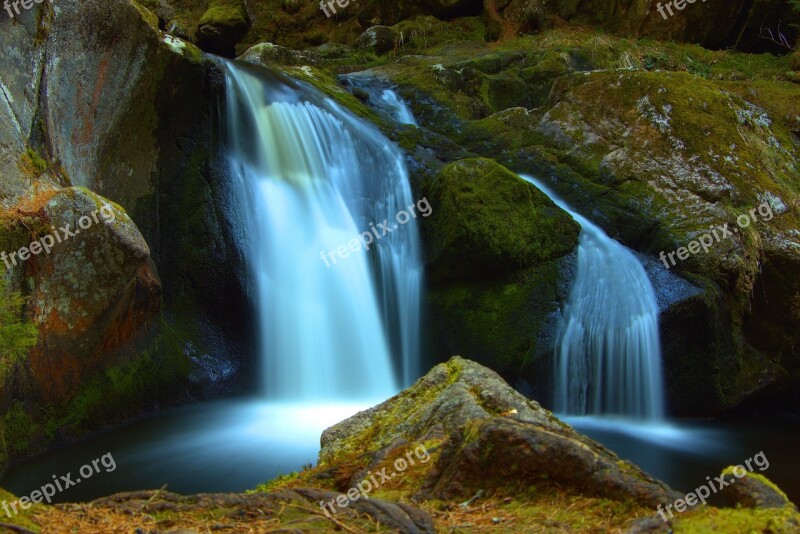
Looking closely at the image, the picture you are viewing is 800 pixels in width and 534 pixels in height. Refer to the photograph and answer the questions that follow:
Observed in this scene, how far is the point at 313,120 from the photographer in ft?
35.4

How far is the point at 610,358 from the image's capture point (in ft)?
29.6

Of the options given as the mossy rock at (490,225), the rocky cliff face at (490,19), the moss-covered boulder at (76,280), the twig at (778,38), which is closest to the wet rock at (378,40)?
the rocky cliff face at (490,19)

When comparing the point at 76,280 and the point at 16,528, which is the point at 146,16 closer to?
the point at 76,280

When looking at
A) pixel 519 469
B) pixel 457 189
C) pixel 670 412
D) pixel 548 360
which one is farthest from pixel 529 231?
pixel 519 469

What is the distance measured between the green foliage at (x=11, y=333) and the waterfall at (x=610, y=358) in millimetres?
6282

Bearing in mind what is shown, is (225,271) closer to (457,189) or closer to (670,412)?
(457,189)

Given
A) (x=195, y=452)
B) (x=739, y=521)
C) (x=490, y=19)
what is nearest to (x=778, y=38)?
(x=490, y=19)

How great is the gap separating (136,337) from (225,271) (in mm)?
1675

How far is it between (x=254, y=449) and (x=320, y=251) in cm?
347

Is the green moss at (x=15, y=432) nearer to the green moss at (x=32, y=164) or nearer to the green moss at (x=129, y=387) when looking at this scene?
the green moss at (x=129, y=387)

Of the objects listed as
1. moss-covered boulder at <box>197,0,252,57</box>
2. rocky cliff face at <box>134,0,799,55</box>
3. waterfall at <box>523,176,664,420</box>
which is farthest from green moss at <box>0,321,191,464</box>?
moss-covered boulder at <box>197,0,252,57</box>

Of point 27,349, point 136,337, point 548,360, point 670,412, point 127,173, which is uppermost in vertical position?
point 127,173

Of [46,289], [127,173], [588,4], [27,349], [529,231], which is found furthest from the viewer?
[588,4]

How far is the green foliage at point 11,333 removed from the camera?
5.35 metres
